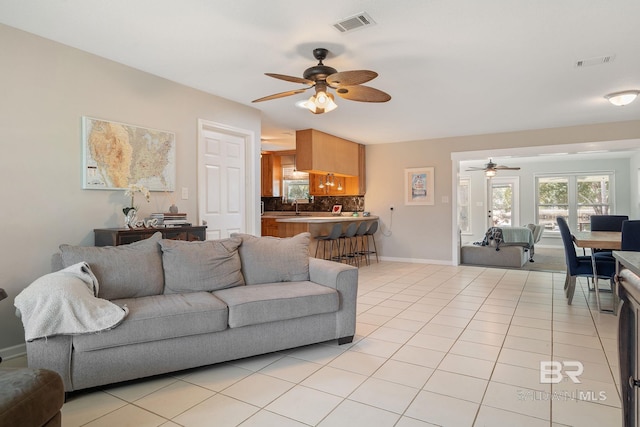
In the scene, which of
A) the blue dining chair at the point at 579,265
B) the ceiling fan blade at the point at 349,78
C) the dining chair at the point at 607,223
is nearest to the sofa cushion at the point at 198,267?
the ceiling fan blade at the point at 349,78

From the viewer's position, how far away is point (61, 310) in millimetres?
2031

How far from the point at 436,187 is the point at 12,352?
6.73 meters

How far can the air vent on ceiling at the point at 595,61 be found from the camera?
3.45 meters

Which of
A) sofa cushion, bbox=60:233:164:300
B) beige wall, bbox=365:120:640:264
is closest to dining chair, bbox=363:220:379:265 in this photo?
beige wall, bbox=365:120:640:264

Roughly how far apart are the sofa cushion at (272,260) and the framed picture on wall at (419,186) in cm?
471

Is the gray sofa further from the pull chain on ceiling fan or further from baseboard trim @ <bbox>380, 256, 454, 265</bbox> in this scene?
baseboard trim @ <bbox>380, 256, 454, 265</bbox>

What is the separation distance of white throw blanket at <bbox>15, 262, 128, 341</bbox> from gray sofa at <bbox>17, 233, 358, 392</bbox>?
61mm

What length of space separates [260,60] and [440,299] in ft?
11.2

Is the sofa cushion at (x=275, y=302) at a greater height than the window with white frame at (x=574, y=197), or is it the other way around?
the window with white frame at (x=574, y=197)

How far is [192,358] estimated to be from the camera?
2412mm

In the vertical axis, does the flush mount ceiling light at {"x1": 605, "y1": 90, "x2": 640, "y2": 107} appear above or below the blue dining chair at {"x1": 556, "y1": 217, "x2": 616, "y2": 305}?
above

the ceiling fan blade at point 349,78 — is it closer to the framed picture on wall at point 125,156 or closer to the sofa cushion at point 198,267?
the sofa cushion at point 198,267

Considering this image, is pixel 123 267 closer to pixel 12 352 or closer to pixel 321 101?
pixel 12 352

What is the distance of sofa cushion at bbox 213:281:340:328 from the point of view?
2.53 meters
